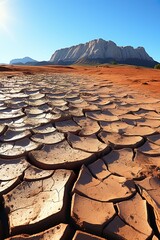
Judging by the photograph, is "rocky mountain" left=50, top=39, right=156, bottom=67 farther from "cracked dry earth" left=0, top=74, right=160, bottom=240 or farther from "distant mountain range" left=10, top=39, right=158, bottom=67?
"cracked dry earth" left=0, top=74, right=160, bottom=240

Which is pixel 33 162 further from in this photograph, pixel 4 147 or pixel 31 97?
pixel 31 97

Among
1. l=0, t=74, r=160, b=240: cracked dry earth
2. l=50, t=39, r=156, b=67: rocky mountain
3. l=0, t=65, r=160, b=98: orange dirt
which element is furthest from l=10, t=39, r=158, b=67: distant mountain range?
l=0, t=74, r=160, b=240: cracked dry earth

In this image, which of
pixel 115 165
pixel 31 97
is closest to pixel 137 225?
pixel 115 165

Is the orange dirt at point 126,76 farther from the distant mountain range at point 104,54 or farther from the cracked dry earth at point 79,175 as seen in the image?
the distant mountain range at point 104,54

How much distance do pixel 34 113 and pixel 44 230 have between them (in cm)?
188

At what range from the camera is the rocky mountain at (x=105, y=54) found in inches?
2468

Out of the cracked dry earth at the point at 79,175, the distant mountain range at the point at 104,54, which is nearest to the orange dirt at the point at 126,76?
the cracked dry earth at the point at 79,175

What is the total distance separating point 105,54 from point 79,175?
66.8 meters

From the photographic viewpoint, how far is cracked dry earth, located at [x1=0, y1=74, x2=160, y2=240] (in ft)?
3.78

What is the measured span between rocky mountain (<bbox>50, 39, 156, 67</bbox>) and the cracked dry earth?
5998cm

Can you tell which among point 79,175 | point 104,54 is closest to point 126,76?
point 79,175

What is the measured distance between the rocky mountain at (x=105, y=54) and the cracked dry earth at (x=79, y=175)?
60.0 m

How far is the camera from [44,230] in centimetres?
114

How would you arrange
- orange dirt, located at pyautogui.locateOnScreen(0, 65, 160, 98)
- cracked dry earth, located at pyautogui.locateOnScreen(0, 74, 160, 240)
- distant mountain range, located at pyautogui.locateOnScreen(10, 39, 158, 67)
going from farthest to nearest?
distant mountain range, located at pyautogui.locateOnScreen(10, 39, 158, 67) → orange dirt, located at pyautogui.locateOnScreen(0, 65, 160, 98) → cracked dry earth, located at pyautogui.locateOnScreen(0, 74, 160, 240)
